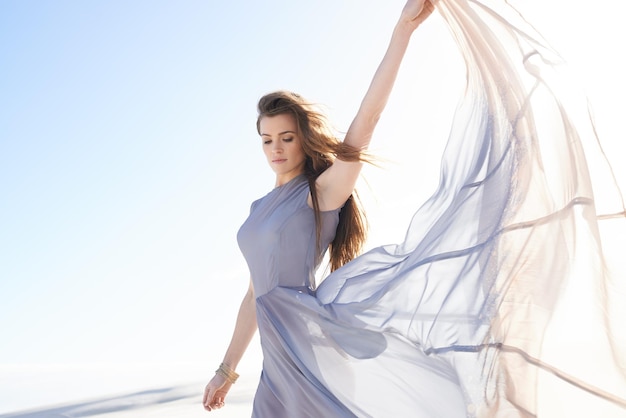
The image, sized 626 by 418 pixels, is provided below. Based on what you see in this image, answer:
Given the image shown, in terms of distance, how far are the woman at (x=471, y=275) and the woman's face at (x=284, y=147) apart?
0.35 feet

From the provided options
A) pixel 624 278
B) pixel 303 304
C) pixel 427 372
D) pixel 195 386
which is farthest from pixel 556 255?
pixel 195 386

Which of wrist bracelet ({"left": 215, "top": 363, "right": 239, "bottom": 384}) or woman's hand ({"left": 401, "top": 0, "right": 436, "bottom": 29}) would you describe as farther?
wrist bracelet ({"left": 215, "top": 363, "right": 239, "bottom": 384})

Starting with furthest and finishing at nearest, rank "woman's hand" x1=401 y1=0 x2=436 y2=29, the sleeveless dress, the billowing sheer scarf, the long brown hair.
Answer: the long brown hair < "woman's hand" x1=401 y1=0 x2=436 y2=29 < the sleeveless dress < the billowing sheer scarf

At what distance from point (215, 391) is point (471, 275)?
1.24m

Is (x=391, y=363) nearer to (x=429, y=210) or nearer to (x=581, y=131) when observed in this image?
(x=429, y=210)

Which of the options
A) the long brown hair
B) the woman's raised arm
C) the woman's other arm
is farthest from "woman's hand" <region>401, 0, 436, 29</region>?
the woman's other arm

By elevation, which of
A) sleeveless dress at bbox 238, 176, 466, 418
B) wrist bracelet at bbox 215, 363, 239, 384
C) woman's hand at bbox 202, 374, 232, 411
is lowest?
woman's hand at bbox 202, 374, 232, 411

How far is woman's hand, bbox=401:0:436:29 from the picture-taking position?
2.08 metres

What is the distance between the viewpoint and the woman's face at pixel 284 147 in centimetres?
259

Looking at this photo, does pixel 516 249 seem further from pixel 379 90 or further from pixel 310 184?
pixel 310 184

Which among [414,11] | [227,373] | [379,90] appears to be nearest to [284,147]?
[379,90]

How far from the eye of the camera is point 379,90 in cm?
212

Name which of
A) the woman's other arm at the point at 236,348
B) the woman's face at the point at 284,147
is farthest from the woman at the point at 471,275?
the woman's other arm at the point at 236,348

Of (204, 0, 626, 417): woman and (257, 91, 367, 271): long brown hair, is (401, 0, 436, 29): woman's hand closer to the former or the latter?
(204, 0, 626, 417): woman
